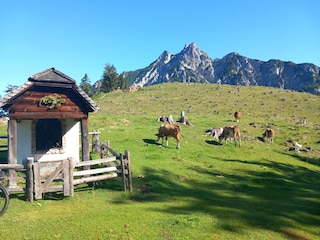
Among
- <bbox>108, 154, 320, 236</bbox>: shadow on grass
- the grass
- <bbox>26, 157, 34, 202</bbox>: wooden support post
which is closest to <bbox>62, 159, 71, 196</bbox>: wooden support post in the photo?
the grass

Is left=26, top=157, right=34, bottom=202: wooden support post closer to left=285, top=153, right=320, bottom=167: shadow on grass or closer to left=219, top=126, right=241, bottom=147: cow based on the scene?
left=219, top=126, right=241, bottom=147: cow

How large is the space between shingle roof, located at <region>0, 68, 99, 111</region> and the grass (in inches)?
223

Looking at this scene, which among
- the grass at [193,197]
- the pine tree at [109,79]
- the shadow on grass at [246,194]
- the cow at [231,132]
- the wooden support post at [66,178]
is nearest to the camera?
the grass at [193,197]

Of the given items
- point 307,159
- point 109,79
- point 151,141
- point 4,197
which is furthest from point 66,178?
point 109,79

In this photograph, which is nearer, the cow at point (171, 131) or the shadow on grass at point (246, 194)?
the shadow on grass at point (246, 194)

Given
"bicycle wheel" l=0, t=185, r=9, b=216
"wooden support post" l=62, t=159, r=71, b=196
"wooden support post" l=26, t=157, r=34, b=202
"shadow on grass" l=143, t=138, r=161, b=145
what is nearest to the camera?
"bicycle wheel" l=0, t=185, r=9, b=216

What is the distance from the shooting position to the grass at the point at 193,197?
1101cm

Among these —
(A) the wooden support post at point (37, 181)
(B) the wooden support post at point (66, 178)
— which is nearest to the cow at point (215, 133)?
(B) the wooden support post at point (66, 178)

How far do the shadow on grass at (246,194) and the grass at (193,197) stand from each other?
0.15ft

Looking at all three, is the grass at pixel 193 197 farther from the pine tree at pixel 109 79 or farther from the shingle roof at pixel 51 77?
the pine tree at pixel 109 79

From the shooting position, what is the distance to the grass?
11.0 meters

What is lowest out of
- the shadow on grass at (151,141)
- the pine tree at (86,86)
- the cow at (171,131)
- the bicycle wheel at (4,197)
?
the bicycle wheel at (4,197)

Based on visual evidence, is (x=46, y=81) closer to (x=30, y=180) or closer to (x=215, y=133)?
(x=30, y=180)

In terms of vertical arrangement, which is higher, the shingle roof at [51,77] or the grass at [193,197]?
the shingle roof at [51,77]
